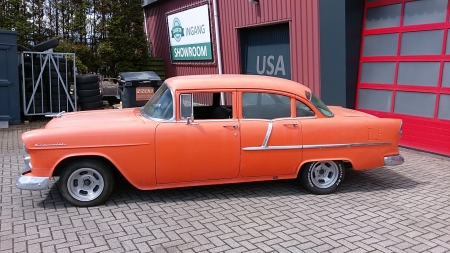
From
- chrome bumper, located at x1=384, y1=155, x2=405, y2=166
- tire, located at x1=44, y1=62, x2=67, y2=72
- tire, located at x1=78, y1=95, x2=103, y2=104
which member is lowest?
chrome bumper, located at x1=384, y1=155, x2=405, y2=166

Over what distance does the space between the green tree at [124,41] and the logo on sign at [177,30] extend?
1448mm

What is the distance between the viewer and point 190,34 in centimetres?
1400

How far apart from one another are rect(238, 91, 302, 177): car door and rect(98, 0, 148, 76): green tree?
10807mm

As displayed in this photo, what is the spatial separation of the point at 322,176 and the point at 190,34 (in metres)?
9.44

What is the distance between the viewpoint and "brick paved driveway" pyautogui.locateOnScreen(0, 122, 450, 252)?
4137 mm

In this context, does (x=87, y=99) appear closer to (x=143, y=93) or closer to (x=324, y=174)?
(x=143, y=93)

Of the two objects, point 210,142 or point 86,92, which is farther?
point 86,92

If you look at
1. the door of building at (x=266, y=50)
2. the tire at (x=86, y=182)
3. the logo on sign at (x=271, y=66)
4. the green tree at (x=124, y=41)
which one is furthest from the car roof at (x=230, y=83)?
the green tree at (x=124, y=41)

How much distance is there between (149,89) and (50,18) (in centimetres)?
603

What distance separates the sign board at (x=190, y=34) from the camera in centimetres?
1315

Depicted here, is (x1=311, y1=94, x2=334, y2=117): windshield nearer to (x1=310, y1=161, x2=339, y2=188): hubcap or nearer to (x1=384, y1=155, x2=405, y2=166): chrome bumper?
(x1=310, y1=161, x2=339, y2=188): hubcap

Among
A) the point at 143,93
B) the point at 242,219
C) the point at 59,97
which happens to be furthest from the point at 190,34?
the point at 242,219

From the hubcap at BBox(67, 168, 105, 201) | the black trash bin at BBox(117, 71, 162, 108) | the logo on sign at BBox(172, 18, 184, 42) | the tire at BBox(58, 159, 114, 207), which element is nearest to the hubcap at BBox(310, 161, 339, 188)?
the tire at BBox(58, 159, 114, 207)

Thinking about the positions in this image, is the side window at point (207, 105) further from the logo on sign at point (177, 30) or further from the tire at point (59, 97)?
the logo on sign at point (177, 30)
